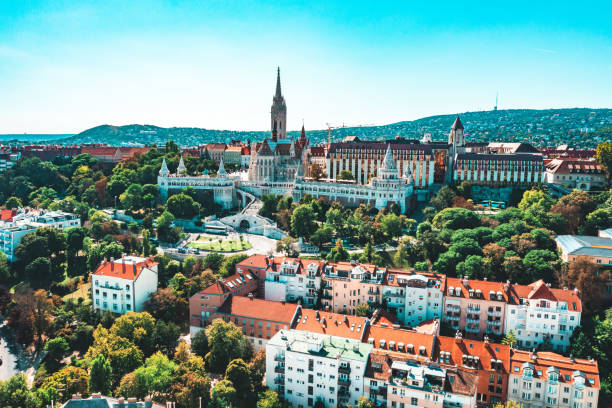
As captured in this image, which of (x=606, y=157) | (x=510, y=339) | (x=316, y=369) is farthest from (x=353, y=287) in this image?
(x=606, y=157)

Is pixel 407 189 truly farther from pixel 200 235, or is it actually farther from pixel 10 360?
pixel 10 360

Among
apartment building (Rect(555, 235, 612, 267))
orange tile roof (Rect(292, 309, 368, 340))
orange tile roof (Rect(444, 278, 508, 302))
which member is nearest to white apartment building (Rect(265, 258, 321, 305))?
orange tile roof (Rect(292, 309, 368, 340))

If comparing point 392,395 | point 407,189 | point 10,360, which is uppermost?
point 407,189

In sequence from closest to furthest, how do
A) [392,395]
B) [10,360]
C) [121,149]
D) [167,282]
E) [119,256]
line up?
[392,395], [10,360], [167,282], [119,256], [121,149]

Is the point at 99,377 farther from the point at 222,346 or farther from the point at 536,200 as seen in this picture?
the point at 536,200

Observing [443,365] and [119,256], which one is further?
[119,256]

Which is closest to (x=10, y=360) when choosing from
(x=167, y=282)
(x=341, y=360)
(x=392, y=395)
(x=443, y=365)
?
(x=167, y=282)

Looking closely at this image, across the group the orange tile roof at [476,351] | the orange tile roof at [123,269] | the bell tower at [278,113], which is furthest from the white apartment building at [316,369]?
the bell tower at [278,113]
